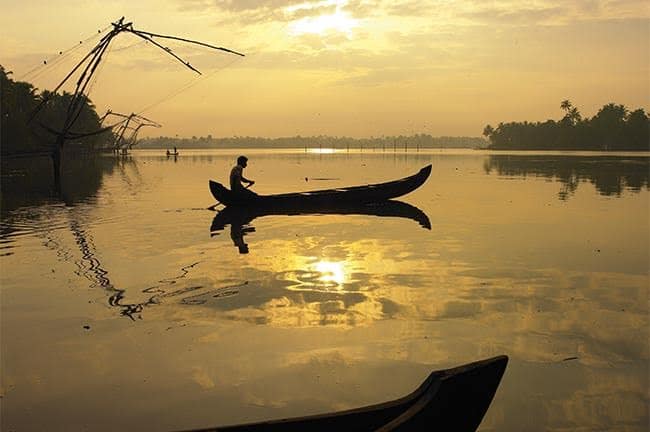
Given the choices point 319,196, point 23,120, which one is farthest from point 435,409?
point 23,120

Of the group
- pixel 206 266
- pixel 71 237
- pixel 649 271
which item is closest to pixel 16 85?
pixel 71 237

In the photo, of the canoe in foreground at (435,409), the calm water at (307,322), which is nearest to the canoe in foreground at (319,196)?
the calm water at (307,322)

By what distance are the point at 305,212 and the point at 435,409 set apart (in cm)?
1727

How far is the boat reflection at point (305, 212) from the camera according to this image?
1830 cm

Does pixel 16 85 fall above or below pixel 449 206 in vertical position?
above

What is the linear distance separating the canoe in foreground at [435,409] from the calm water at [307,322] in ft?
5.07

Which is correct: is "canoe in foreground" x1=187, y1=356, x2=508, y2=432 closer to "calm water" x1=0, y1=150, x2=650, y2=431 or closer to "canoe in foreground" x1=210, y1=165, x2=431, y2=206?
"calm water" x1=0, y1=150, x2=650, y2=431

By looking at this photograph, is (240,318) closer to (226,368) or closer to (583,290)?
(226,368)

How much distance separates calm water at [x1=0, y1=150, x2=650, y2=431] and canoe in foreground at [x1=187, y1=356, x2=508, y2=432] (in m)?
1.55

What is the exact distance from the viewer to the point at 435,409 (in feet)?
12.7

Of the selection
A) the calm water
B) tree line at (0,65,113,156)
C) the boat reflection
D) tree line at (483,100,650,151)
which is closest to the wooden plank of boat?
the boat reflection

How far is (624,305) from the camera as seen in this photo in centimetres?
921

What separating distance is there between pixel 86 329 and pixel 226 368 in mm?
2553

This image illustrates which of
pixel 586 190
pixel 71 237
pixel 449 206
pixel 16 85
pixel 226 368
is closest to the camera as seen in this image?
pixel 226 368
